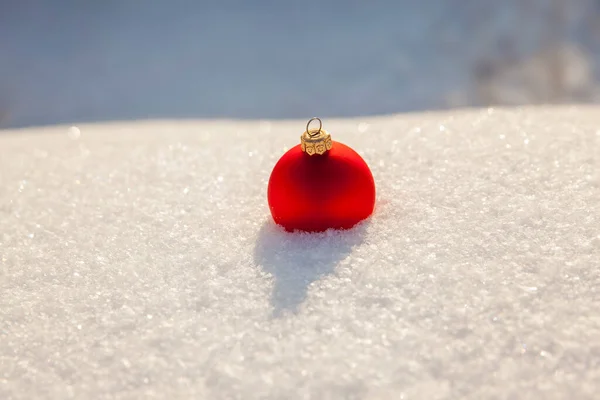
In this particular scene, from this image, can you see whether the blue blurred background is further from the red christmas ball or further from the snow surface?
the red christmas ball

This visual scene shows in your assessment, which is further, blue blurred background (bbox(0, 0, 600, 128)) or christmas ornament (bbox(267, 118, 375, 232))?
blue blurred background (bbox(0, 0, 600, 128))

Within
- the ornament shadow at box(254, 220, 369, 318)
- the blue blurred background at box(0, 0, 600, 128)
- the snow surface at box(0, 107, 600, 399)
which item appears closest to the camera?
the snow surface at box(0, 107, 600, 399)

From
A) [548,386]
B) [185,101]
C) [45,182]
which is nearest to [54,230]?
[45,182]

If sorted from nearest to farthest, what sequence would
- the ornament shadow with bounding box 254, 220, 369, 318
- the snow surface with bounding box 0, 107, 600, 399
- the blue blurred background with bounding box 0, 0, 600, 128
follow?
the snow surface with bounding box 0, 107, 600, 399 → the ornament shadow with bounding box 254, 220, 369, 318 → the blue blurred background with bounding box 0, 0, 600, 128

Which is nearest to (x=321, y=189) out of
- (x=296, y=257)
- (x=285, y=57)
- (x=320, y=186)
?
(x=320, y=186)

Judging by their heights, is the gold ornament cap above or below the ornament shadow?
above

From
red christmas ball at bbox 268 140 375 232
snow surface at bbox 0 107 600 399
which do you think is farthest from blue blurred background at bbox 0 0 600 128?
red christmas ball at bbox 268 140 375 232
